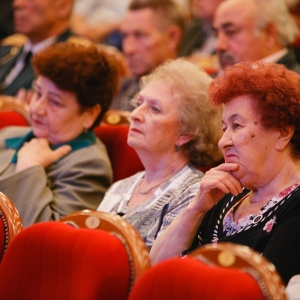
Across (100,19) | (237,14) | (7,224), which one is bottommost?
(100,19)

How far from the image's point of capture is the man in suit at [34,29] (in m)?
4.50

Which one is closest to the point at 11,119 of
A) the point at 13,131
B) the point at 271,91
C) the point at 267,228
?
the point at 13,131

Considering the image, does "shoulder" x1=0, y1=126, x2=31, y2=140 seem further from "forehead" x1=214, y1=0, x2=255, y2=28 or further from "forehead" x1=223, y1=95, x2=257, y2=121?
"forehead" x1=223, y1=95, x2=257, y2=121

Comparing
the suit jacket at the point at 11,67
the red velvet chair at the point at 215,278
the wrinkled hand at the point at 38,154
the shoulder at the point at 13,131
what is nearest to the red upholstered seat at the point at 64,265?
the red velvet chair at the point at 215,278

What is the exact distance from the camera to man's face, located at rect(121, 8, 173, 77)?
4152 millimetres

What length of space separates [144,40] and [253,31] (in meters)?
0.66

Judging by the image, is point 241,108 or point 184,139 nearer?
point 241,108

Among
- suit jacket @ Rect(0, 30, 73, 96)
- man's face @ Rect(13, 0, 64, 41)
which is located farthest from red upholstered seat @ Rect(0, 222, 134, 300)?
man's face @ Rect(13, 0, 64, 41)

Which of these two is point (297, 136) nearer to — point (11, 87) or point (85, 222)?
point (85, 222)

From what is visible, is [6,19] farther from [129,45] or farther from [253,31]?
[253,31]

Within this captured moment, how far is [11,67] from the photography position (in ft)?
14.8

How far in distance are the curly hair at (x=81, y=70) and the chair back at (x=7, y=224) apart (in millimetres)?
947

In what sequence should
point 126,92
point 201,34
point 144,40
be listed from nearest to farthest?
point 126,92, point 144,40, point 201,34

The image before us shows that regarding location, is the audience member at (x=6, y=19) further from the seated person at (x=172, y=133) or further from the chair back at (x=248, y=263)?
the chair back at (x=248, y=263)
